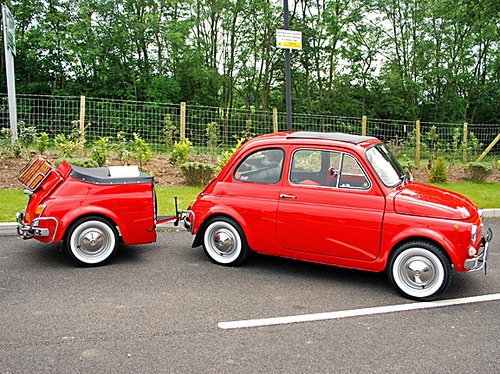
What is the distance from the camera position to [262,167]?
585 cm

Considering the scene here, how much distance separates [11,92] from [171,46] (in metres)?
14.6

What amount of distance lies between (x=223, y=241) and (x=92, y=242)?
154 cm

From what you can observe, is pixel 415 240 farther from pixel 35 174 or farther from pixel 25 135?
pixel 25 135

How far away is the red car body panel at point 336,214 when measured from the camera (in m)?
4.93

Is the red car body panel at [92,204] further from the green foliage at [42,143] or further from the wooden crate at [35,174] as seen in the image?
the green foliage at [42,143]

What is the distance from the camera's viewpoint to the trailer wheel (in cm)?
569

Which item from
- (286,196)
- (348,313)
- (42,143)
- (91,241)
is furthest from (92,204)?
(42,143)

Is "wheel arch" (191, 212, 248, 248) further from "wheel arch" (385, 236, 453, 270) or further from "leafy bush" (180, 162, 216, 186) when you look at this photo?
"leafy bush" (180, 162, 216, 186)

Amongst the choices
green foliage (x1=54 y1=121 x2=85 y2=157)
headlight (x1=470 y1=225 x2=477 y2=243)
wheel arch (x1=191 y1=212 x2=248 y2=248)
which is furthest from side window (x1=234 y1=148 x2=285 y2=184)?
green foliage (x1=54 y1=121 x2=85 y2=157)

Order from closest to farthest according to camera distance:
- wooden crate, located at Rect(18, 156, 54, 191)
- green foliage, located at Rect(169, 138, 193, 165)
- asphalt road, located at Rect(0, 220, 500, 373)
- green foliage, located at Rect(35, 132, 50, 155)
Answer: asphalt road, located at Rect(0, 220, 500, 373) < wooden crate, located at Rect(18, 156, 54, 191) < green foliage, located at Rect(35, 132, 50, 155) < green foliage, located at Rect(169, 138, 193, 165)

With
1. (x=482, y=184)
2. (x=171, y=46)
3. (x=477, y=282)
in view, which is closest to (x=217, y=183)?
(x=477, y=282)

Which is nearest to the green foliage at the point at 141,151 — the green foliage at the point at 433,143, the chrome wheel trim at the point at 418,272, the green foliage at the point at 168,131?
the green foliage at the point at 168,131

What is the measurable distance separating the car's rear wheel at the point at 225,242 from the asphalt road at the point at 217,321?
144 millimetres

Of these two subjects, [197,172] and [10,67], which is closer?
[197,172]
